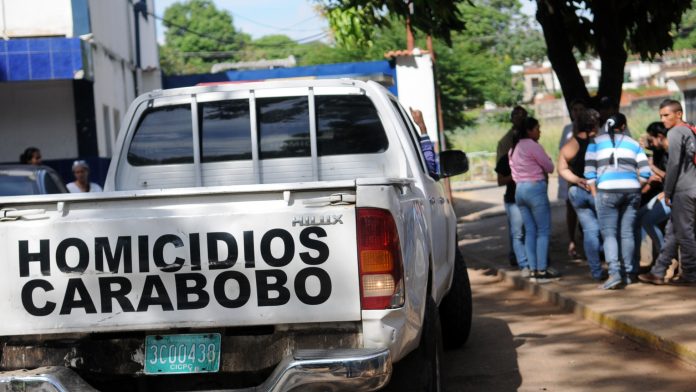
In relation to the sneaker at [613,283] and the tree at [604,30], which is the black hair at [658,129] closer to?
the sneaker at [613,283]

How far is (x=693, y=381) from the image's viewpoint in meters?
7.21

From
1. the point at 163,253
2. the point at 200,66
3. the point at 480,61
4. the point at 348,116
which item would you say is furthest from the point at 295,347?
the point at 200,66

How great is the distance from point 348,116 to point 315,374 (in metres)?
2.91

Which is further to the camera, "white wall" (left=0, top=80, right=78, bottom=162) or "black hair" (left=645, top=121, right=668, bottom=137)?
"white wall" (left=0, top=80, right=78, bottom=162)

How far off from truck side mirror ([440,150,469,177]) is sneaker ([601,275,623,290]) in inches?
131

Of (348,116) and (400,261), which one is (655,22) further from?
(400,261)

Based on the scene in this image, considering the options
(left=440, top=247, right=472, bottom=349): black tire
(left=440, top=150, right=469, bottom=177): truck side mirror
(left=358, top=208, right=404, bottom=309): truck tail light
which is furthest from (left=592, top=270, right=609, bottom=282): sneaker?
(left=358, top=208, right=404, bottom=309): truck tail light

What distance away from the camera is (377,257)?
16.8 ft

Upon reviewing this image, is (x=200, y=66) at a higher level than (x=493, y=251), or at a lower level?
higher

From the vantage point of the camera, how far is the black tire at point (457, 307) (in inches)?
332

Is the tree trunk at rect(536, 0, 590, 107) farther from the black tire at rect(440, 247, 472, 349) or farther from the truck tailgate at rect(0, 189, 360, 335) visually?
the truck tailgate at rect(0, 189, 360, 335)

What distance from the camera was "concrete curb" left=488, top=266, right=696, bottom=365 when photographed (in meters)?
7.87

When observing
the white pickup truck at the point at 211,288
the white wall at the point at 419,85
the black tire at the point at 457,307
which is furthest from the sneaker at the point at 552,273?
the white wall at the point at 419,85

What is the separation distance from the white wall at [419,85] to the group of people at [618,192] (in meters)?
13.0
